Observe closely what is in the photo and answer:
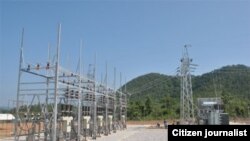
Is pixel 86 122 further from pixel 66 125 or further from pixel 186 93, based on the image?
pixel 186 93

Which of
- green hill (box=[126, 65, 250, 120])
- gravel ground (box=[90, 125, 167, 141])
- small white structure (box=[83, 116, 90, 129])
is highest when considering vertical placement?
green hill (box=[126, 65, 250, 120])

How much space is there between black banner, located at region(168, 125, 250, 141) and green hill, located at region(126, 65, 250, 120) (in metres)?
45.0

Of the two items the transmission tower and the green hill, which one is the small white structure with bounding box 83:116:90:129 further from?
the green hill

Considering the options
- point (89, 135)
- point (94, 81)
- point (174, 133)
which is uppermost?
point (94, 81)

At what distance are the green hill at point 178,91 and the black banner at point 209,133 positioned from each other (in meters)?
45.0

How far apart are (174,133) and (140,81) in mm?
81189

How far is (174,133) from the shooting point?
293 inches

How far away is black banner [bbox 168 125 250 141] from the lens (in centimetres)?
732

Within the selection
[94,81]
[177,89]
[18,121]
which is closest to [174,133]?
[18,121]

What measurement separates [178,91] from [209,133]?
72124mm

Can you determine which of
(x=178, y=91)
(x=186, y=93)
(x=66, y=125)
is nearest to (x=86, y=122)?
(x=66, y=125)

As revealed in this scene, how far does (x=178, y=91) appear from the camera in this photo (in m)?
78.7

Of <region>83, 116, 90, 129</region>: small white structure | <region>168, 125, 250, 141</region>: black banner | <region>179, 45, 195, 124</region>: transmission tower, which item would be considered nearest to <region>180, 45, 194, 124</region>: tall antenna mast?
<region>179, 45, 195, 124</region>: transmission tower

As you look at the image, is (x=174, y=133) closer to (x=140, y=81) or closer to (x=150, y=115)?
(x=150, y=115)
